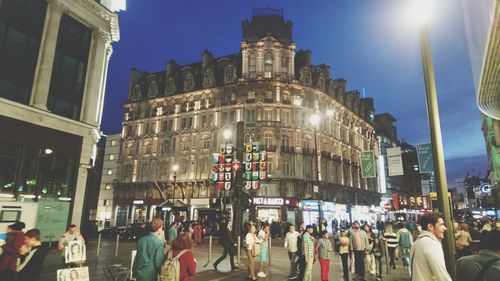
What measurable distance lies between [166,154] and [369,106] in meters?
47.0

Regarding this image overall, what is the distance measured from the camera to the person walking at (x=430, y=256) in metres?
Answer: 3.60

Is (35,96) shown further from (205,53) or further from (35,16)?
(205,53)

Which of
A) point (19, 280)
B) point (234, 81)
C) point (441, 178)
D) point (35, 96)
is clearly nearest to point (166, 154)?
point (234, 81)

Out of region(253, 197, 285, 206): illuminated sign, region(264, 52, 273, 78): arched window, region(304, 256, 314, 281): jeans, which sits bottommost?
region(304, 256, 314, 281): jeans

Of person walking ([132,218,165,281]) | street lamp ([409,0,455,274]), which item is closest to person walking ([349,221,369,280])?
street lamp ([409,0,455,274])

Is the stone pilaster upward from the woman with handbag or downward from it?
upward

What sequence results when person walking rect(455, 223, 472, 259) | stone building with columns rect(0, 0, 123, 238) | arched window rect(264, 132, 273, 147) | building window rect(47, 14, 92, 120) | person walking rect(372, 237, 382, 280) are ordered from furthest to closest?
arched window rect(264, 132, 273, 147) → building window rect(47, 14, 92, 120) → stone building with columns rect(0, 0, 123, 238) → person walking rect(372, 237, 382, 280) → person walking rect(455, 223, 472, 259)

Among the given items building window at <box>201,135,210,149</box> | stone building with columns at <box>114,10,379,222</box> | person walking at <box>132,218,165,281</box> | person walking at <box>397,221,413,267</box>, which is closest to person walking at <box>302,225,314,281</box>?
person walking at <box>132,218,165,281</box>

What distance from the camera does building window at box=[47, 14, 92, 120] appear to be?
20.5 meters

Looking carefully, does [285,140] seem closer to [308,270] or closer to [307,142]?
[307,142]

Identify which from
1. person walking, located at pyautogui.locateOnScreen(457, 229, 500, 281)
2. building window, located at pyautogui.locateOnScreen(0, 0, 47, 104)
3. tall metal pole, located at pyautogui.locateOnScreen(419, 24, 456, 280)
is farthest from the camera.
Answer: building window, located at pyautogui.locateOnScreen(0, 0, 47, 104)

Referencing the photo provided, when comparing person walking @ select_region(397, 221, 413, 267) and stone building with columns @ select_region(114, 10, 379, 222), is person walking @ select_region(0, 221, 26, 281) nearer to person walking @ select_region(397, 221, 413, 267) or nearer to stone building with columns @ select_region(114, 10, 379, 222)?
person walking @ select_region(397, 221, 413, 267)

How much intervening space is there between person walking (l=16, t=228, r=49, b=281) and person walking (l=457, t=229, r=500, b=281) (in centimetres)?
710

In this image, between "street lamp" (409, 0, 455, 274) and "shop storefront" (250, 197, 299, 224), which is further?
"shop storefront" (250, 197, 299, 224)
